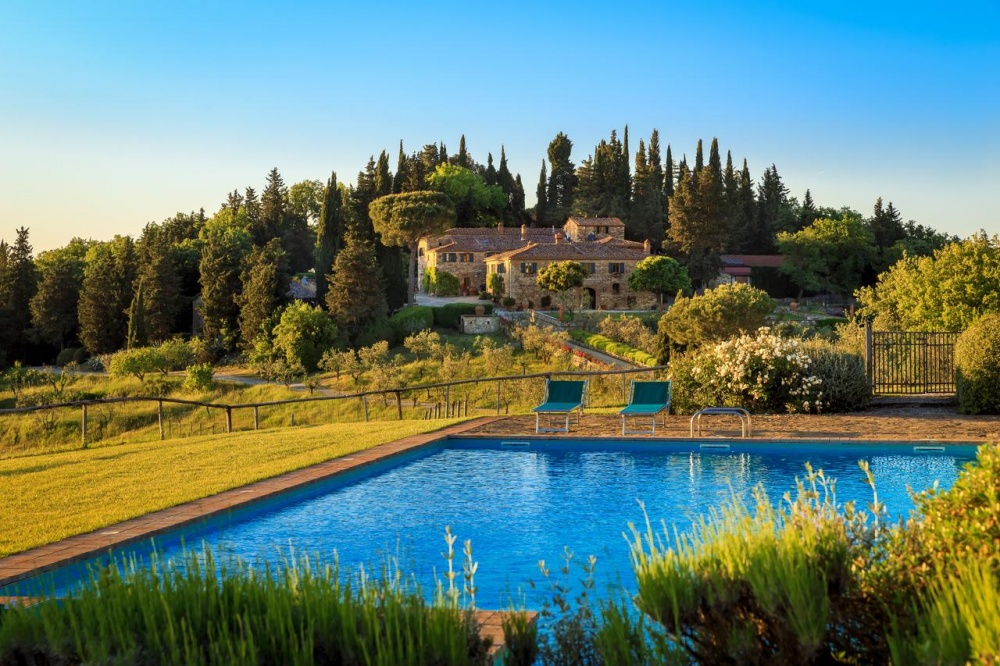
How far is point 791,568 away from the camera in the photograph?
3.27 metres

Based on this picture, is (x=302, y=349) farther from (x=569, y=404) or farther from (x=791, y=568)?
(x=791, y=568)

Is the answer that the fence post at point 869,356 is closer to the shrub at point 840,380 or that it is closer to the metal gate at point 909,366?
the metal gate at point 909,366

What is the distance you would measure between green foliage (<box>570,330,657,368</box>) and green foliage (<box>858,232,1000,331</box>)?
8.69m

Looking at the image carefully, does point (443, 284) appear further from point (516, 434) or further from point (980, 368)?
point (980, 368)

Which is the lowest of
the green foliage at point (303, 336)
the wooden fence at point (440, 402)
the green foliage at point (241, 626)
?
the wooden fence at point (440, 402)

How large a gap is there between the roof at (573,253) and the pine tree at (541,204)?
26.5 metres

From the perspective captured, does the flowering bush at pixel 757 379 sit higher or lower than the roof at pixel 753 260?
lower

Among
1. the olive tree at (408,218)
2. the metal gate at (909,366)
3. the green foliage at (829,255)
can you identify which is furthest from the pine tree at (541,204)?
the metal gate at (909,366)

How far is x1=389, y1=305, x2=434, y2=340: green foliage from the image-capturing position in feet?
160

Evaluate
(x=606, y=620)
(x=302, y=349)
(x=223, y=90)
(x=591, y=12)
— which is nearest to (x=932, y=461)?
(x=606, y=620)

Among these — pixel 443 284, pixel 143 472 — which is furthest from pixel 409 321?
pixel 143 472

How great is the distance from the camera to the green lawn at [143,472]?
7.72 meters

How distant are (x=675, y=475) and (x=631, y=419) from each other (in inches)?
163

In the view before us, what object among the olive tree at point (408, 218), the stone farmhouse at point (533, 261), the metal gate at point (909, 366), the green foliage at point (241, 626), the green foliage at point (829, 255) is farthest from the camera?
the green foliage at point (829, 255)
